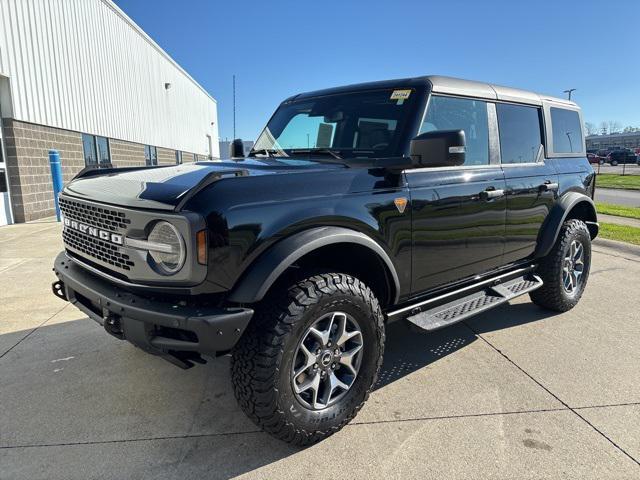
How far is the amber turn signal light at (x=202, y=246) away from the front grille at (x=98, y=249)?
1.38 feet

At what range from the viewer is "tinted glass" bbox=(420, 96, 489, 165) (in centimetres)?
309

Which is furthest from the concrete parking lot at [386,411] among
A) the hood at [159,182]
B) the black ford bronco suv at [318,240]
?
the hood at [159,182]

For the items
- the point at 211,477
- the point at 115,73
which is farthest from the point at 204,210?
the point at 115,73

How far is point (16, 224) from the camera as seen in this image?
32.8 feet

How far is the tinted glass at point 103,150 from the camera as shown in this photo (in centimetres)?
1464

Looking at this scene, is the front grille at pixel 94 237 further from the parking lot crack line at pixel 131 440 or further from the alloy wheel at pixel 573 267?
the alloy wheel at pixel 573 267

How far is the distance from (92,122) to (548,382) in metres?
14.4

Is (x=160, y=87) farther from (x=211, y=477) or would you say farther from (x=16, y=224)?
(x=211, y=477)

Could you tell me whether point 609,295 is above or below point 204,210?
below

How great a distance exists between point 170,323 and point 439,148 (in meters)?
1.66

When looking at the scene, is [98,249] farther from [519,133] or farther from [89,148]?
[89,148]

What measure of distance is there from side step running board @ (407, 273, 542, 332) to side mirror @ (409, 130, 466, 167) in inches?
39.9

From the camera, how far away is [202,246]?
200cm

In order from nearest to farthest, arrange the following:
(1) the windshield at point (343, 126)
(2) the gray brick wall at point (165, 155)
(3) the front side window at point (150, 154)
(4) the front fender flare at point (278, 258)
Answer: (4) the front fender flare at point (278, 258), (1) the windshield at point (343, 126), (3) the front side window at point (150, 154), (2) the gray brick wall at point (165, 155)
